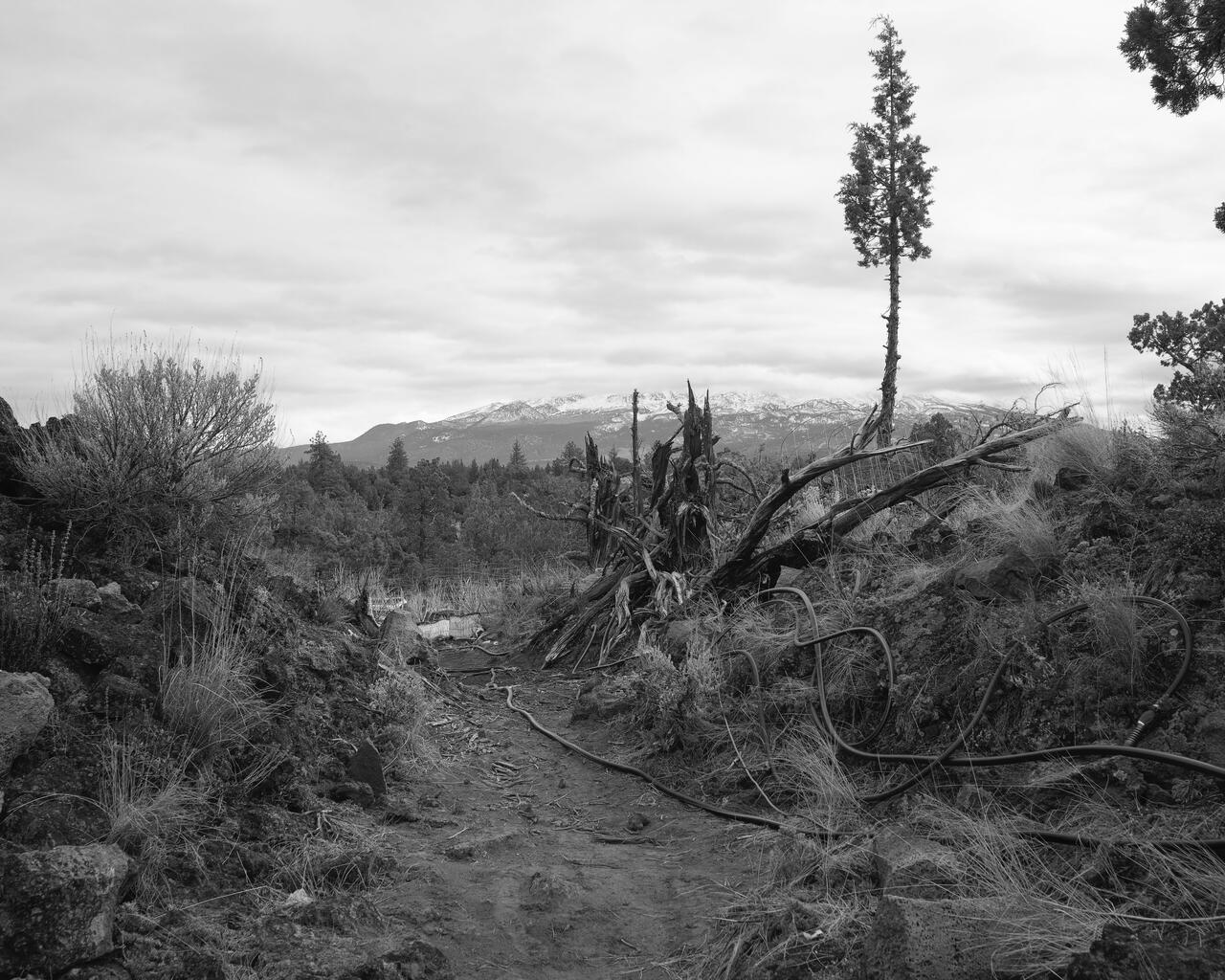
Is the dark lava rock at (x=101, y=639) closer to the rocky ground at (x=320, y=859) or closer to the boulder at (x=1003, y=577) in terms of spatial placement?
the rocky ground at (x=320, y=859)

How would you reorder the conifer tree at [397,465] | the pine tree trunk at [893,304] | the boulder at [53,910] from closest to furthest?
the boulder at [53,910] < the pine tree trunk at [893,304] < the conifer tree at [397,465]

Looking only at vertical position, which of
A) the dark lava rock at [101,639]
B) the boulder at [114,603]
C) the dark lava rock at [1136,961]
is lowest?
the dark lava rock at [1136,961]

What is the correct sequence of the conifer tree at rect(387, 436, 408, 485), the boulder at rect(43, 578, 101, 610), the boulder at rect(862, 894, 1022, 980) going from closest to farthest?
the boulder at rect(862, 894, 1022, 980), the boulder at rect(43, 578, 101, 610), the conifer tree at rect(387, 436, 408, 485)

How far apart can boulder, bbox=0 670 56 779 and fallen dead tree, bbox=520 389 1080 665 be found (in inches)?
202

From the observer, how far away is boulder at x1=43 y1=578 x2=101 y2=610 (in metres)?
4.08

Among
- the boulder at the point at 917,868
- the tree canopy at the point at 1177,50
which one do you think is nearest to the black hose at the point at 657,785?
the boulder at the point at 917,868

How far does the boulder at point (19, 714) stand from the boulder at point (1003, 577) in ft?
14.9

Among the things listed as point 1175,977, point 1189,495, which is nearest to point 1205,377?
point 1189,495

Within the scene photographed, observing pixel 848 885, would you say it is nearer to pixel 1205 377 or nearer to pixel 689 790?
pixel 689 790

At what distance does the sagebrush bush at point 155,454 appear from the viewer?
16.8 ft

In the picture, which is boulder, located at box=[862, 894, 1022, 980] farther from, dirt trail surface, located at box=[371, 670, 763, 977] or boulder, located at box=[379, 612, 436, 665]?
boulder, located at box=[379, 612, 436, 665]

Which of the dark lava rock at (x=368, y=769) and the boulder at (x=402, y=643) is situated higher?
the boulder at (x=402, y=643)

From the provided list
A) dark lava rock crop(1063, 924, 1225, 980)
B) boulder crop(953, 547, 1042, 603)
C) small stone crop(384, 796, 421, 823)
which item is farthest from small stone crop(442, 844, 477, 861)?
boulder crop(953, 547, 1042, 603)

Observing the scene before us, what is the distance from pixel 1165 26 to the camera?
744 centimetres
